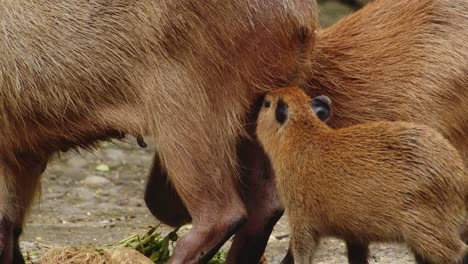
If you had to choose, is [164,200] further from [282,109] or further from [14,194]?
[282,109]

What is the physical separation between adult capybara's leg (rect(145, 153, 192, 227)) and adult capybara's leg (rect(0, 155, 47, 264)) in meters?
0.56

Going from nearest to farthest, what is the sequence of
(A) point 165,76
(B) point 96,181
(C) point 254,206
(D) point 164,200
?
(A) point 165,76 < (C) point 254,206 < (D) point 164,200 < (B) point 96,181

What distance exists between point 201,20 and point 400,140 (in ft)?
3.32

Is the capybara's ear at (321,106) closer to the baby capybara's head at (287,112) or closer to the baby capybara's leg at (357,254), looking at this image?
the baby capybara's head at (287,112)

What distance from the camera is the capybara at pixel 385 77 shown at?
5789 millimetres

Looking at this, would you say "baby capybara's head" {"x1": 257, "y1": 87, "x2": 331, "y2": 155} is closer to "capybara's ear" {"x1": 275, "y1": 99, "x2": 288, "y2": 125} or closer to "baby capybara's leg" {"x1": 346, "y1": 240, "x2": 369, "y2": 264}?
"capybara's ear" {"x1": 275, "y1": 99, "x2": 288, "y2": 125}

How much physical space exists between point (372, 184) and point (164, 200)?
1.46m

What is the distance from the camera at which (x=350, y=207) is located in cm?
520

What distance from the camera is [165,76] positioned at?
18.2ft

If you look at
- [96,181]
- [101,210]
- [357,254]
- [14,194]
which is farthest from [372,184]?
[96,181]

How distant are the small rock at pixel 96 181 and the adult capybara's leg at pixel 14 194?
109 inches

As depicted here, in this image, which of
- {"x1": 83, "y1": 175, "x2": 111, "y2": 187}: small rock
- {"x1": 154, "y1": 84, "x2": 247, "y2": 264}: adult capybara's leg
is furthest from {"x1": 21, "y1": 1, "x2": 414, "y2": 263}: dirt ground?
{"x1": 154, "y1": 84, "x2": 247, "y2": 264}: adult capybara's leg

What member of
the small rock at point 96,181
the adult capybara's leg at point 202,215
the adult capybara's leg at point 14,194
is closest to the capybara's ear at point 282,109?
the adult capybara's leg at point 202,215

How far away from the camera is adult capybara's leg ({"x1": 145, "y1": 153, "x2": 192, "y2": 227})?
6.33m
